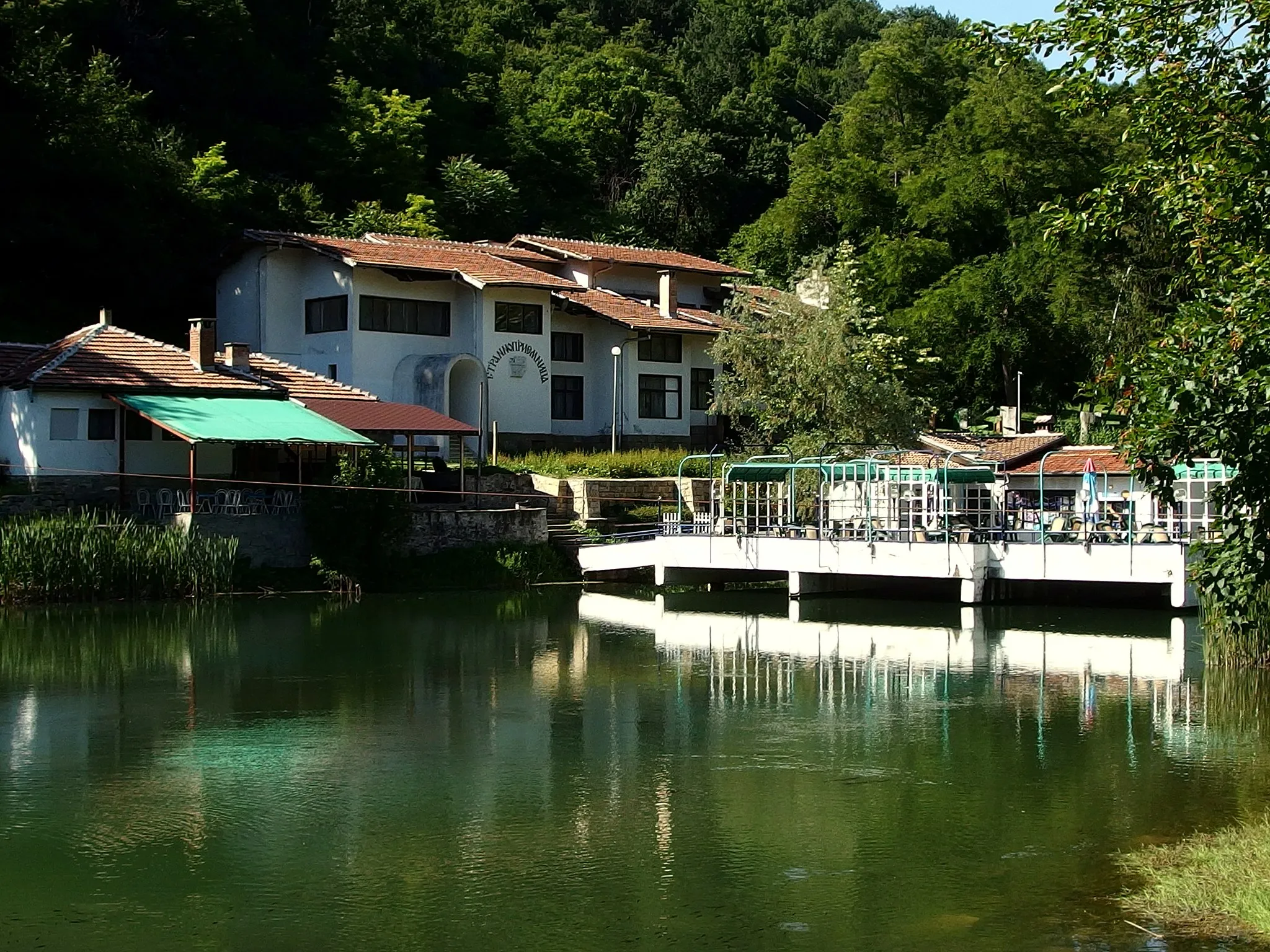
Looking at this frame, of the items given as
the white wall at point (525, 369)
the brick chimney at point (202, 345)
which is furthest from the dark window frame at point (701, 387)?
the brick chimney at point (202, 345)

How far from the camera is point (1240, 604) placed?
621 inches

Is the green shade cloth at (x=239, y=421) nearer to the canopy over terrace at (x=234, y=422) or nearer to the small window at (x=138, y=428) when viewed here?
the canopy over terrace at (x=234, y=422)

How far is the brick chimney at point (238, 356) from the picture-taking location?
→ 40.4 m

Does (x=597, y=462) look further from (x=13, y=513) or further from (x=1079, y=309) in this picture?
(x=1079, y=309)

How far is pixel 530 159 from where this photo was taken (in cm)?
6906

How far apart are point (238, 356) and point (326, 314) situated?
239 inches

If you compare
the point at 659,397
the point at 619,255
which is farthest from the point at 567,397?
the point at 619,255

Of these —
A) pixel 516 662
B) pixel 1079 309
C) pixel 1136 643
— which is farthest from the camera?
pixel 1079 309

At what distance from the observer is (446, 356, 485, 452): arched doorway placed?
4672 centimetres

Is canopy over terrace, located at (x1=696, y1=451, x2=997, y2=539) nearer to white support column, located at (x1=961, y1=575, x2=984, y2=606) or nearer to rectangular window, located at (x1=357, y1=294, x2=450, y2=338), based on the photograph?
white support column, located at (x1=961, y1=575, x2=984, y2=606)

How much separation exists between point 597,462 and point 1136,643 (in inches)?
760

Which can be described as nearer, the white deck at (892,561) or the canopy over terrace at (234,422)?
the white deck at (892,561)

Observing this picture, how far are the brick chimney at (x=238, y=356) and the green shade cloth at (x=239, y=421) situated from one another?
2600mm

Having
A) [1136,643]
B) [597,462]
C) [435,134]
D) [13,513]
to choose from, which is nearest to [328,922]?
A: [1136,643]
